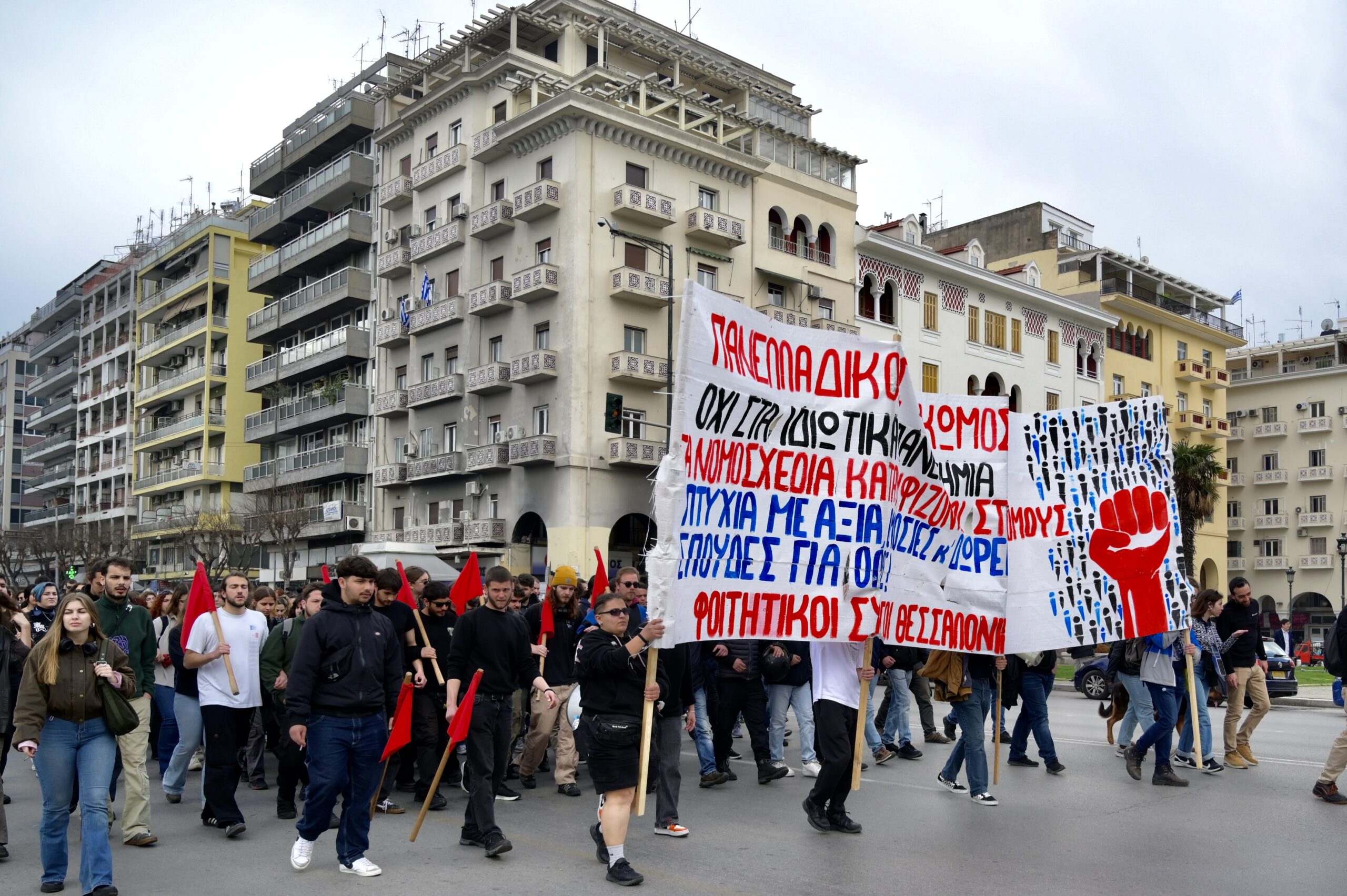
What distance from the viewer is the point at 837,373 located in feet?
29.5

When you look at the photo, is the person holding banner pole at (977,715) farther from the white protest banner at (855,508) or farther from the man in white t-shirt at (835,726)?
the man in white t-shirt at (835,726)

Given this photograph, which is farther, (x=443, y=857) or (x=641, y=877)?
(x=443, y=857)

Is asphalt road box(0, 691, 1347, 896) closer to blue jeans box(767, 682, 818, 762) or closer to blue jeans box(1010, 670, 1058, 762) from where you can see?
blue jeans box(1010, 670, 1058, 762)

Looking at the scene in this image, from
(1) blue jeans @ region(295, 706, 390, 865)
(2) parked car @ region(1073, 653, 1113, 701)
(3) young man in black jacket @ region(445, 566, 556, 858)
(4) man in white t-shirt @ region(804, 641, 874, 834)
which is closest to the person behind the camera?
(1) blue jeans @ region(295, 706, 390, 865)

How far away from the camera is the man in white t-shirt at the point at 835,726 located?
29.0ft

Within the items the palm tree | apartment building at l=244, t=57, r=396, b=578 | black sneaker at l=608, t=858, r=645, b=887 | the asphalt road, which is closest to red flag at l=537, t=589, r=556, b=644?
the asphalt road

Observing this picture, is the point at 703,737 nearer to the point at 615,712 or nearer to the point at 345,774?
the point at 615,712

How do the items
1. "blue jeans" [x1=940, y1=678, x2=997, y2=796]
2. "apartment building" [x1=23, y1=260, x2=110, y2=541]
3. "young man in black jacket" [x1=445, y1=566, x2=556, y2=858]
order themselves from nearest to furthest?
1. "young man in black jacket" [x1=445, y1=566, x2=556, y2=858]
2. "blue jeans" [x1=940, y1=678, x2=997, y2=796]
3. "apartment building" [x1=23, y1=260, x2=110, y2=541]

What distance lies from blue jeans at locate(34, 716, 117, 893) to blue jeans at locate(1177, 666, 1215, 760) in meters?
9.34

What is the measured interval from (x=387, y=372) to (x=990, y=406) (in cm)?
3808

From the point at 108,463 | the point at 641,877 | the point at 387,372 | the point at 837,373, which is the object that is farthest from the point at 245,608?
the point at 108,463

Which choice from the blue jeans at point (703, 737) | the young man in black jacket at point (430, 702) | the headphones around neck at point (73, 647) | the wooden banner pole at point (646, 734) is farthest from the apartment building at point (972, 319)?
the headphones around neck at point (73, 647)

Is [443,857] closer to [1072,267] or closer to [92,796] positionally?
[92,796]

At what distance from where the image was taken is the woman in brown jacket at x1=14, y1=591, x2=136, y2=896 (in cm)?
708
